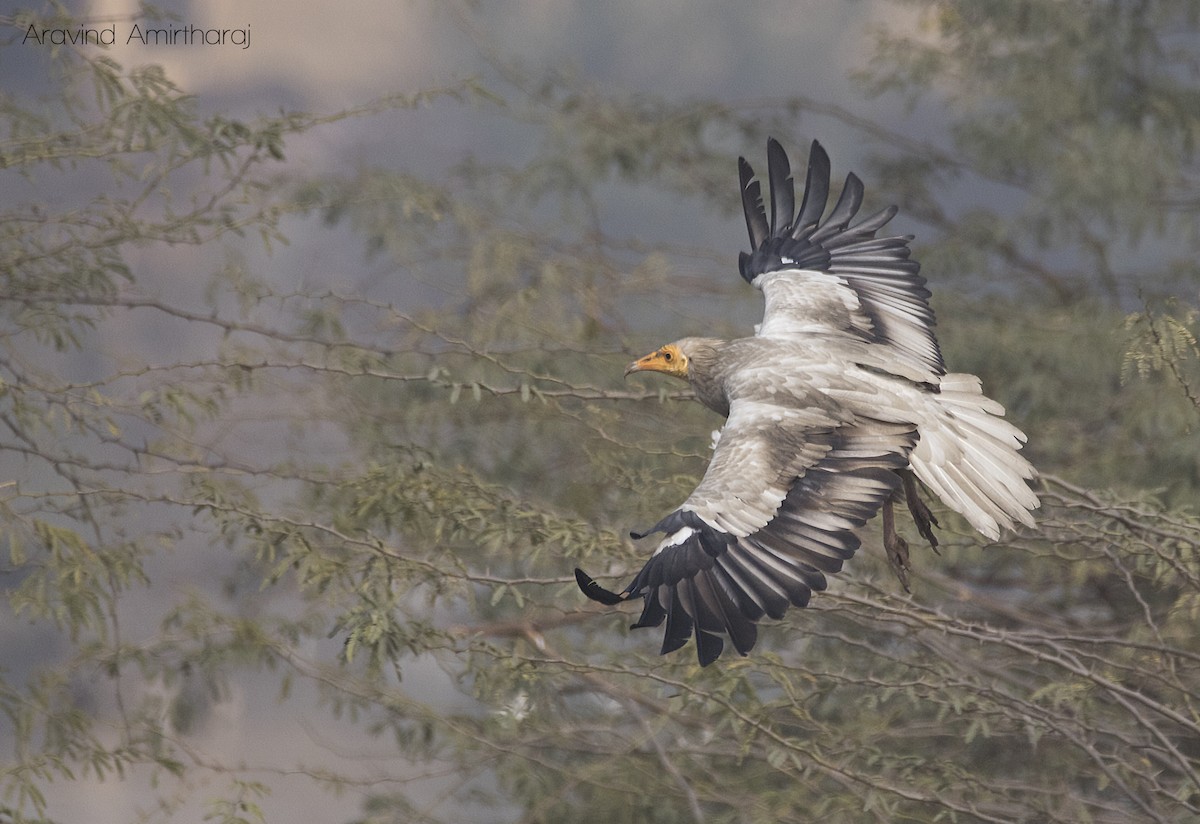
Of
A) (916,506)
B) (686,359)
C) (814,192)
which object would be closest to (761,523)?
(916,506)

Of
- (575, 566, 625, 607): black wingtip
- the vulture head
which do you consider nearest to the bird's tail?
the vulture head

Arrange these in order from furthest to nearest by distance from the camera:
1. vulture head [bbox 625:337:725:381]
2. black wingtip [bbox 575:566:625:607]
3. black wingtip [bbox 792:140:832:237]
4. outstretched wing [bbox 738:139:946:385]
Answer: black wingtip [bbox 792:140:832:237], outstretched wing [bbox 738:139:946:385], vulture head [bbox 625:337:725:381], black wingtip [bbox 575:566:625:607]

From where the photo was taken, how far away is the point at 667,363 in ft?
12.9

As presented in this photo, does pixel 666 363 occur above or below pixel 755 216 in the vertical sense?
below

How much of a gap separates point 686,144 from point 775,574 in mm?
5904

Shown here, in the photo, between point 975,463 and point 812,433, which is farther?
point 975,463

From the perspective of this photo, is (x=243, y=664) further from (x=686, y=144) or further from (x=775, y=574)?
(x=686, y=144)

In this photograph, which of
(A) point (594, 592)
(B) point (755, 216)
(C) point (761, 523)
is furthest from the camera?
(B) point (755, 216)

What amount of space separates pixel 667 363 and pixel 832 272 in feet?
2.23

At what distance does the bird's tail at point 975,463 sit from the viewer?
3.37 m

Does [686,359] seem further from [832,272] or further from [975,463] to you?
[975,463]

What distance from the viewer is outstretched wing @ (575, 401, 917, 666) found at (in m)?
2.88

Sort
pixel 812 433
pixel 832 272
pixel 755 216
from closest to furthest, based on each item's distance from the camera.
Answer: pixel 812 433
pixel 832 272
pixel 755 216

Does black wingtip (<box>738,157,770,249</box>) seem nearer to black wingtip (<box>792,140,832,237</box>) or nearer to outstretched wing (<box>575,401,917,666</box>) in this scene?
black wingtip (<box>792,140,832,237</box>)
